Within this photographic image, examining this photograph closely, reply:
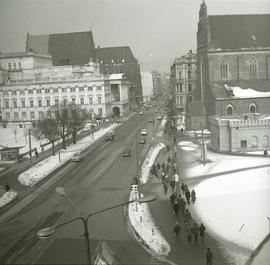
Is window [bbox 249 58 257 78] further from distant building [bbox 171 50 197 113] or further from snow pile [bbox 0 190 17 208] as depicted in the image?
snow pile [bbox 0 190 17 208]

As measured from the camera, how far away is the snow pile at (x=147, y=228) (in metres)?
8.58

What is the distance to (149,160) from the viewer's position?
15477 millimetres

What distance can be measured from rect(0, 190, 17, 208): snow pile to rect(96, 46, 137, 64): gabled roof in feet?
11.6

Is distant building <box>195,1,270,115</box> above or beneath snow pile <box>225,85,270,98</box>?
above

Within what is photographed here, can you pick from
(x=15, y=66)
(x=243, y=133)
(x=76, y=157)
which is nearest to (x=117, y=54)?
(x=15, y=66)

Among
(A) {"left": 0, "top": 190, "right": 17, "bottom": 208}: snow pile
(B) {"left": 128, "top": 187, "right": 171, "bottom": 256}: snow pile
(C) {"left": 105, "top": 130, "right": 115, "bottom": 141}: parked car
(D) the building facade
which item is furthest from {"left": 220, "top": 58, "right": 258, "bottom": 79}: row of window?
(A) {"left": 0, "top": 190, "right": 17, "bottom": 208}: snow pile

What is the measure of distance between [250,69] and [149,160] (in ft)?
36.7

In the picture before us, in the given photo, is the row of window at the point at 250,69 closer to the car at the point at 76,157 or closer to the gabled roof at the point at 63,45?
the car at the point at 76,157

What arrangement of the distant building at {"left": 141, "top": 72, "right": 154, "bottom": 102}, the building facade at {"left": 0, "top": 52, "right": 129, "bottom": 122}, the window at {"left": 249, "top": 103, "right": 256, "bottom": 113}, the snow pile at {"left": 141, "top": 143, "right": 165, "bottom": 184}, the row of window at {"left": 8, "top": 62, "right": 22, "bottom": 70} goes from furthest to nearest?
the window at {"left": 249, "top": 103, "right": 256, "bottom": 113}
the snow pile at {"left": 141, "top": 143, "right": 165, "bottom": 184}
the distant building at {"left": 141, "top": 72, "right": 154, "bottom": 102}
the row of window at {"left": 8, "top": 62, "right": 22, "bottom": 70}
the building facade at {"left": 0, "top": 52, "right": 129, "bottom": 122}

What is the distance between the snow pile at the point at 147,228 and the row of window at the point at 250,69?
603 inches

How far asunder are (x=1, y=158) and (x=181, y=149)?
11.5m

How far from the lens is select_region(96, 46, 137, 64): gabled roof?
9.03 metres

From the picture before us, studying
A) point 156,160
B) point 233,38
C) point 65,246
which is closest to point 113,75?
point 65,246

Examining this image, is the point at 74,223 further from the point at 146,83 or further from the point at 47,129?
the point at 146,83
